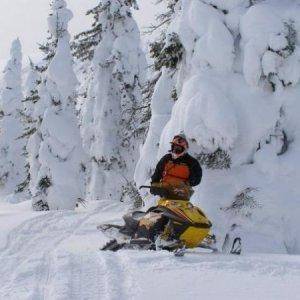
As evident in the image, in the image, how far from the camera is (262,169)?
444 inches

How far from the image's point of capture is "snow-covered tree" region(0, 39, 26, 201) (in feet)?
171

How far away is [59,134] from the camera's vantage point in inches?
1006

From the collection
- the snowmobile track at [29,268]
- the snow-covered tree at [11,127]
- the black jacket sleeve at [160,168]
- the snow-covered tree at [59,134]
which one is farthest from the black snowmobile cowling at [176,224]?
the snow-covered tree at [11,127]

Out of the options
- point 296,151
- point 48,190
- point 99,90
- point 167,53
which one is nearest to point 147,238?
point 296,151

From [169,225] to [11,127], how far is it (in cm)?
4654

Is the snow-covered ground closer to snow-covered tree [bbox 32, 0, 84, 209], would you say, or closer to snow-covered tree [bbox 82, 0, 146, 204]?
snow-covered tree [bbox 32, 0, 84, 209]

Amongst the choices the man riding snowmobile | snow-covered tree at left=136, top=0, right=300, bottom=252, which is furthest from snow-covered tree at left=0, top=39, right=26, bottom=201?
the man riding snowmobile

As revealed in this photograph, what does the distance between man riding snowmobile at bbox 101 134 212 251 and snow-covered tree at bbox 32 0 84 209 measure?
1503 centimetres

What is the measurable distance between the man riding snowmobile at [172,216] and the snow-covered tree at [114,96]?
1913 centimetres

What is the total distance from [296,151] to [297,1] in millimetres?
3406

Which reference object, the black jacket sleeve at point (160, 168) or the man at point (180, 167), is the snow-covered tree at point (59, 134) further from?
the man at point (180, 167)

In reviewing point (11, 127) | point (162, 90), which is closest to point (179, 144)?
point (162, 90)

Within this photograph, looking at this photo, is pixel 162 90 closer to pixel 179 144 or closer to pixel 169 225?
pixel 179 144

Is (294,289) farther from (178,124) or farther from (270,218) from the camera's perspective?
(178,124)
